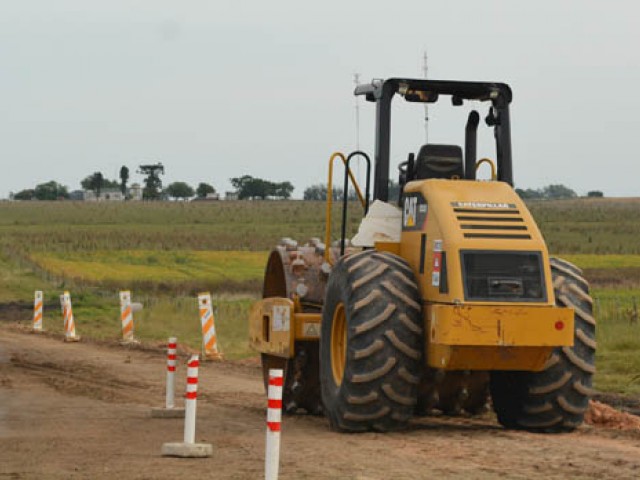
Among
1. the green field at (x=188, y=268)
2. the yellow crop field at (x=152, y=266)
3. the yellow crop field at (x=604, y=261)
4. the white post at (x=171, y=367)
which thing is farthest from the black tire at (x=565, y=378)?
the yellow crop field at (x=604, y=261)

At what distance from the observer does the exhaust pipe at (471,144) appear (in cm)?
1515

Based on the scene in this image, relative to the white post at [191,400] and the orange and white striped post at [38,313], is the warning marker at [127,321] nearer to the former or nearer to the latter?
the orange and white striped post at [38,313]

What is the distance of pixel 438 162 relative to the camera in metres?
14.4

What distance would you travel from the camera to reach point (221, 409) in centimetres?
1670

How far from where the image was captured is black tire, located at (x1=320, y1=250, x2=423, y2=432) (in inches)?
508

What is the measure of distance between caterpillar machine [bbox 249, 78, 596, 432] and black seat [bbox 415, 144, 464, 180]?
1 cm

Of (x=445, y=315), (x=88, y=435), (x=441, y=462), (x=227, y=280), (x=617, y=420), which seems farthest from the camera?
(x=227, y=280)

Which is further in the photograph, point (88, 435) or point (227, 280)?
point (227, 280)

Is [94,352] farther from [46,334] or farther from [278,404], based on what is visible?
[278,404]

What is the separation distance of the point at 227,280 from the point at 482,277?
37.7 m

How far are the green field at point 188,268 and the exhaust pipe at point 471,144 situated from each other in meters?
2.53

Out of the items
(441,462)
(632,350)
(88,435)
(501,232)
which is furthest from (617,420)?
(632,350)

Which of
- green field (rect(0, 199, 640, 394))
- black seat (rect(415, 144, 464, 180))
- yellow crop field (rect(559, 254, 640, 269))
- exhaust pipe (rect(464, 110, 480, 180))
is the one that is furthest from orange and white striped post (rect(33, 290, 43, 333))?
yellow crop field (rect(559, 254, 640, 269))

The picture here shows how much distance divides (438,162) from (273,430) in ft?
17.1
